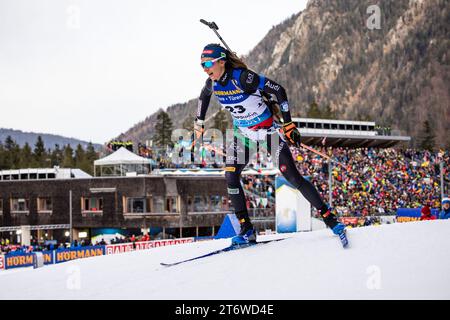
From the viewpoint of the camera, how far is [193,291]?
4.90 metres

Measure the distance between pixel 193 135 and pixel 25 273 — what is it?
9.41ft

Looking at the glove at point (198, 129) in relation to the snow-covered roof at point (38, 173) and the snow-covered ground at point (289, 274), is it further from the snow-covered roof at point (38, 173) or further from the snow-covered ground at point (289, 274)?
the snow-covered roof at point (38, 173)

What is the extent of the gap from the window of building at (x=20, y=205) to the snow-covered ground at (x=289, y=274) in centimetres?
3937

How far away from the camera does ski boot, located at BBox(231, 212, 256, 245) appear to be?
23.3 ft

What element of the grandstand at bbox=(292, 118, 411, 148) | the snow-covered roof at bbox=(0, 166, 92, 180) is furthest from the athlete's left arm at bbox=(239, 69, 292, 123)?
the grandstand at bbox=(292, 118, 411, 148)

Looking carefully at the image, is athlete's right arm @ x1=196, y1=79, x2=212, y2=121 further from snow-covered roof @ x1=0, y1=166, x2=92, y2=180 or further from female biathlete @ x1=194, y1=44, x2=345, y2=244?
snow-covered roof @ x1=0, y1=166, x2=92, y2=180

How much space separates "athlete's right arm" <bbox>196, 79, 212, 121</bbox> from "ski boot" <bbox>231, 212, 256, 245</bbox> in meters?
1.50

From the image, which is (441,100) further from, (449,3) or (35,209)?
(35,209)

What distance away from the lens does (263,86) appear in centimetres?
654

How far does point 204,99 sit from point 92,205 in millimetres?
36086

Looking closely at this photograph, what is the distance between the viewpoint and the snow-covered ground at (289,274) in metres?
4.61

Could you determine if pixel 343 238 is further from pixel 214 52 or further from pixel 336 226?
pixel 214 52

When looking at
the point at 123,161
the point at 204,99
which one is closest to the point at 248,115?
the point at 204,99

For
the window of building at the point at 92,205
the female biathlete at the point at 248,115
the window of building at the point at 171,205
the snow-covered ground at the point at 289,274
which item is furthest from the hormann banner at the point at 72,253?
Answer: the female biathlete at the point at 248,115
